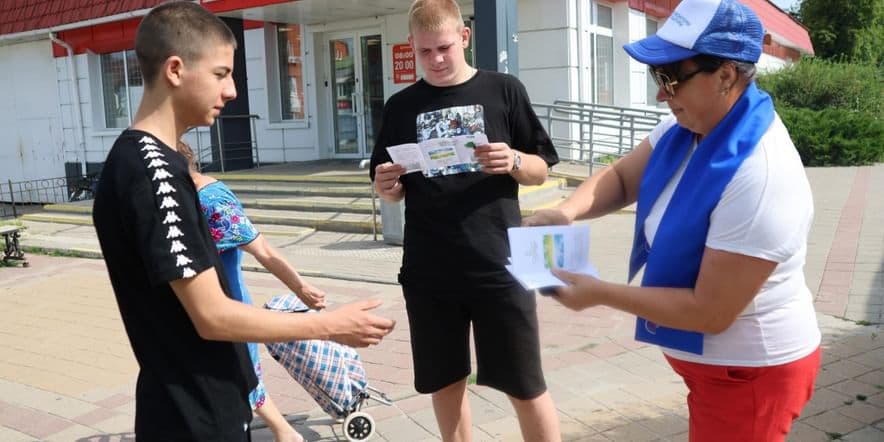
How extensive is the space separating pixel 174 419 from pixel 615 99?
1440 cm

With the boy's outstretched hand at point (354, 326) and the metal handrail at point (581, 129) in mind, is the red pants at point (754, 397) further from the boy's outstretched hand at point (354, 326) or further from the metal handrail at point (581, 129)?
the metal handrail at point (581, 129)

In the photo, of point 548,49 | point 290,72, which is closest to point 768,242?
point 548,49

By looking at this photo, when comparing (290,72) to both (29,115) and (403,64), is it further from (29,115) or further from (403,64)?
(29,115)

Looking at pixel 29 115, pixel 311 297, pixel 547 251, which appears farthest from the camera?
pixel 29 115

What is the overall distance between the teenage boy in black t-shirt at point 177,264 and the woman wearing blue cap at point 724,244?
82 cm

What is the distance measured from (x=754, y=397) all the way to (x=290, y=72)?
15.5 meters

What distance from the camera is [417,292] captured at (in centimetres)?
301

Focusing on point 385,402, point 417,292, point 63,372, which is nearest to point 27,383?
point 63,372

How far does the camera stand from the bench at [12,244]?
9820mm

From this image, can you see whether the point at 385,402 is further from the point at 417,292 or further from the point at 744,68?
the point at 744,68

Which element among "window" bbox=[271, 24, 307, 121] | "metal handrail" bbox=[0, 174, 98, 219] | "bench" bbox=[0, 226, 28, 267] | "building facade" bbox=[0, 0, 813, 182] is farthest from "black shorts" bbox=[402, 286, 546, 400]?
"metal handrail" bbox=[0, 174, 98, 219]

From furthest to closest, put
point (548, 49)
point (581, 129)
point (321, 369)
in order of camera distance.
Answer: point (548, 49) → point (581, 129) → point (321, 369)

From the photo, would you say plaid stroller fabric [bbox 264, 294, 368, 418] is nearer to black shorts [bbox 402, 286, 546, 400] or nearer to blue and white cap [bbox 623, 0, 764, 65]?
black shorts [bbox 402, 286, 546, 400]

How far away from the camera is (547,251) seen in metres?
2.16
